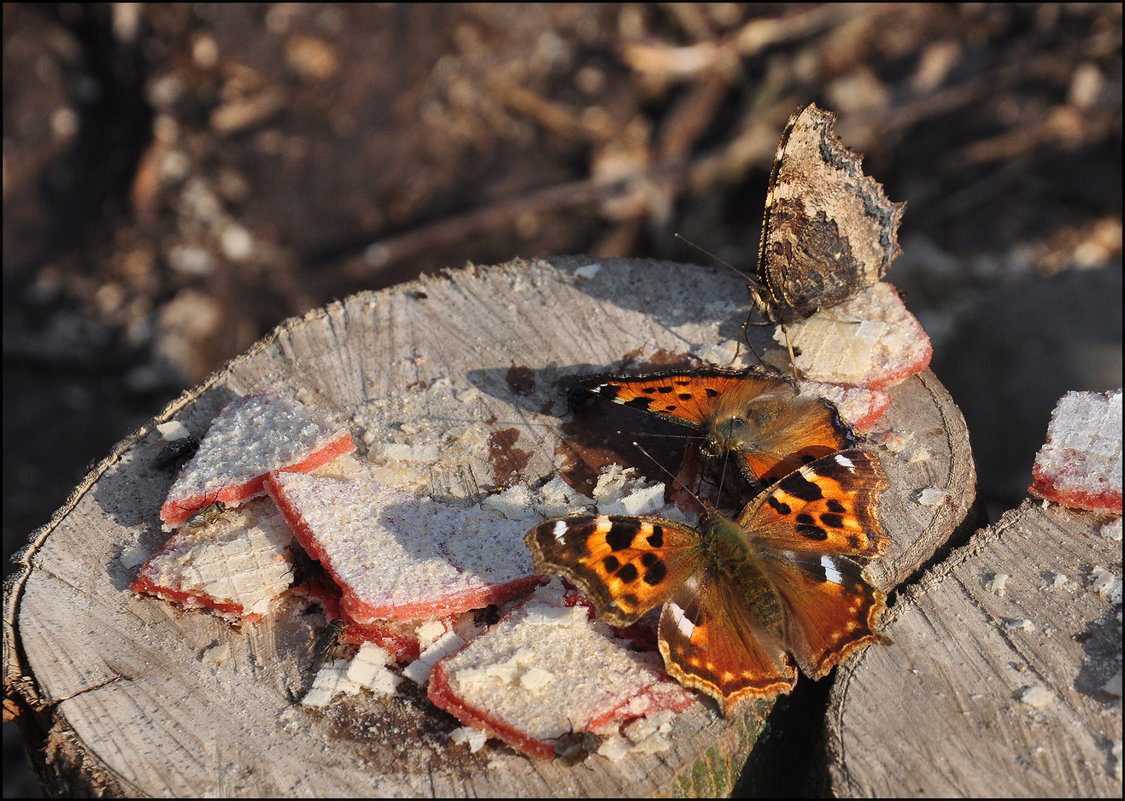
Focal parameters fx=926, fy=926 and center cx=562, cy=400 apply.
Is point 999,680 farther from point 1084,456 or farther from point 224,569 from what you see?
point 224,569

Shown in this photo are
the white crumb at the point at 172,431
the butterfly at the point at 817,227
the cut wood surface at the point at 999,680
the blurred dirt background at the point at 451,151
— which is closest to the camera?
the cut wood surface at the point at 999,680

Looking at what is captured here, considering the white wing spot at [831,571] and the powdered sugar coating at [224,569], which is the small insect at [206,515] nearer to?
the powdered sugar coating at [224,569]

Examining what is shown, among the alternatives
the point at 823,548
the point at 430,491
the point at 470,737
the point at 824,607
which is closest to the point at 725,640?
the point at 824,607

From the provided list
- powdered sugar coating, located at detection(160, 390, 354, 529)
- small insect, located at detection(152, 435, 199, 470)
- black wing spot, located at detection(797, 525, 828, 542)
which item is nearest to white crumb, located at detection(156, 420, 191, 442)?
small insect, located at detection(152, 435, 199, 470)

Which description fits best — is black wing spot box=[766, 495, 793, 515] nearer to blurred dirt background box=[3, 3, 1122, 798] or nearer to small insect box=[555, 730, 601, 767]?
small insect box=[555, 730, 601, 767]

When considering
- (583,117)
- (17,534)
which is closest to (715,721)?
(17,534)

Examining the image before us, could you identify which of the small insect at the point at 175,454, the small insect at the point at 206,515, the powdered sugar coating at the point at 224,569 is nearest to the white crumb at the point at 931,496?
the powdered sugar coating at the point at 224,569

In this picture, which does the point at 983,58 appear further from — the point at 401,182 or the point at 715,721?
the point at 715,721
